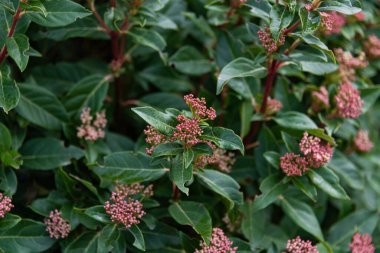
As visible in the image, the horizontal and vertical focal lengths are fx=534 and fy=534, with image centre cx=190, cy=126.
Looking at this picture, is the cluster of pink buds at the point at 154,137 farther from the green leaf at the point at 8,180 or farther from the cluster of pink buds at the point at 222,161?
the green leaf at the point at 8,180

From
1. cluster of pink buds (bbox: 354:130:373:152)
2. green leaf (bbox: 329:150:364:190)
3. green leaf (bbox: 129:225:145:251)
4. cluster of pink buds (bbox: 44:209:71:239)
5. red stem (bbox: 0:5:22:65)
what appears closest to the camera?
green leaf (bbox: 129:225:145:251)

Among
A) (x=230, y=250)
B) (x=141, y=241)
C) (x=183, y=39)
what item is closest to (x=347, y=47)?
(x=183, y=39)

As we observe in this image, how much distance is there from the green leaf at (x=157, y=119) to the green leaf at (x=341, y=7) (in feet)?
2.28

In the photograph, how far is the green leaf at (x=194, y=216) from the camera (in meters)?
1.97

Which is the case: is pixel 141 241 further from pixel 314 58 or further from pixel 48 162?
pixel 314 58

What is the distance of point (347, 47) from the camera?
9.35ft

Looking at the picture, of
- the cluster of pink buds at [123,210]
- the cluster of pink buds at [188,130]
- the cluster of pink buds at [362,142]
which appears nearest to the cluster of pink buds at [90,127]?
the cluster of pink buds at [123,210]

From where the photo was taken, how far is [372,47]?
2951 millimetres

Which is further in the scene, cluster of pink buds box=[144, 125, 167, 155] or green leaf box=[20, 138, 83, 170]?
green leaf box=[20, 138, 83, 170]

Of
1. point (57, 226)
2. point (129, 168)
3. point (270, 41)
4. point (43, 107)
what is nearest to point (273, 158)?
point (270, 41)

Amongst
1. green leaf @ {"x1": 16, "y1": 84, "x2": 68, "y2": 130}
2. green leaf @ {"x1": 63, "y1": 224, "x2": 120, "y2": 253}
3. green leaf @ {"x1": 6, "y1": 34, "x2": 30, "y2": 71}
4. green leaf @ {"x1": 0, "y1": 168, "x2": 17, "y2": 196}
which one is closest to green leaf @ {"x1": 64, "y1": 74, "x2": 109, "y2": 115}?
green leaf @ {"x1": 16, "y1": 84, "x2": 68, "y2": 130}

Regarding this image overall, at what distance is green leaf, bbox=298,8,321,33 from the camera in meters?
1.91

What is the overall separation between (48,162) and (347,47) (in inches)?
65.1

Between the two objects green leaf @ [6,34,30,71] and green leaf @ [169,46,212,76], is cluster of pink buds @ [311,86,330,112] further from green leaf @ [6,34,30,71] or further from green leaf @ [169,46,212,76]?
green leaf @ [6,34,30,71]
